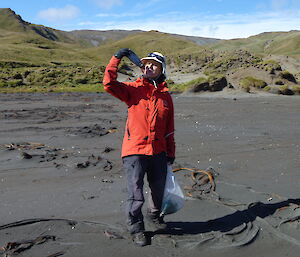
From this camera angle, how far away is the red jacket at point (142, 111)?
11.7 ft

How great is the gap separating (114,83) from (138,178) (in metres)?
Answer: 0.96

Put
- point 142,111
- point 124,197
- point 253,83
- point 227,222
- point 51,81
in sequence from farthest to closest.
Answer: point 51,81
point 253,83
point 124,197
point 227,222
point 142,111

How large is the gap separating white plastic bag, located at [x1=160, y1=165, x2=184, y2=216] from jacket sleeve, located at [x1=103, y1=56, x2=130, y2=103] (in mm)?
952

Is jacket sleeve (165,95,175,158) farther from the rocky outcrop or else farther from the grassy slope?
the grassy slope

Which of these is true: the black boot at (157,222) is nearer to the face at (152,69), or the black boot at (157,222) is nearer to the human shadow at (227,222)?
the human shadow at (227,222)

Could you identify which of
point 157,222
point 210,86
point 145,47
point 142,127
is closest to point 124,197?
point 157,222

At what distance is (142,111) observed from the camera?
3.61 m

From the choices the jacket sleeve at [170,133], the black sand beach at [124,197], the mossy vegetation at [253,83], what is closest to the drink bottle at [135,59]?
the jacket sleeve at [170,133]

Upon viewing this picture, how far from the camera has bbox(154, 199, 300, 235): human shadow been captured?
3.92 metres

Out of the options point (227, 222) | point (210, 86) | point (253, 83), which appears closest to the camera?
point (227, 222)

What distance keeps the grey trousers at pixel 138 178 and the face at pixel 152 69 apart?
80 centimetres

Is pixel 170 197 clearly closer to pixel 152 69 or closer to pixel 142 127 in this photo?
pixel 142 127

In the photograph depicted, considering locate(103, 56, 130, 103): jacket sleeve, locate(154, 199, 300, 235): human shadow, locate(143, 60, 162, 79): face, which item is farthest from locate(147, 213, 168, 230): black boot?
locate(143, 60, 162, 79): face

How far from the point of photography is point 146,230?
3867 millimetres
